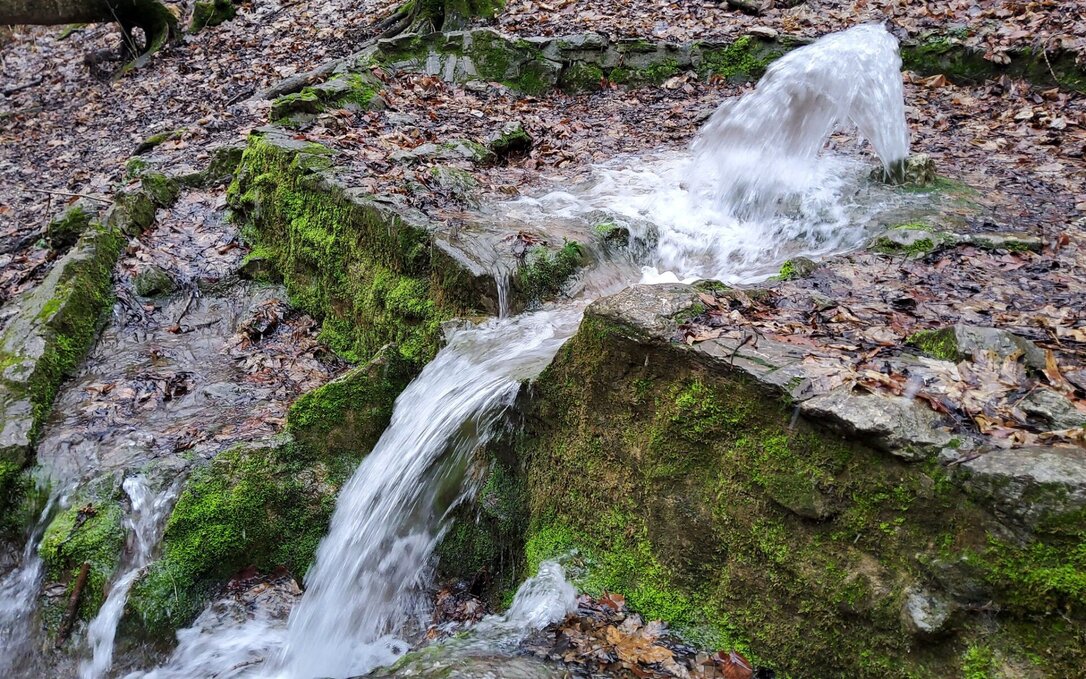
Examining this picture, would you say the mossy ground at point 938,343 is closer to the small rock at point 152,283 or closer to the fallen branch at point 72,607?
the fallen branch at point 72,607

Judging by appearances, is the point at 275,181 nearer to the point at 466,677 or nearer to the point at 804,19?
the point at 466,677

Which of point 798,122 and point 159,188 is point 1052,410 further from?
point 159,188

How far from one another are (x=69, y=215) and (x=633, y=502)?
7.02 meters

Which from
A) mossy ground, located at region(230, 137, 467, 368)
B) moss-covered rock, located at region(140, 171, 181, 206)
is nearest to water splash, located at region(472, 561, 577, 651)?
mossy ground, located at region(230, 137, 467, 368)

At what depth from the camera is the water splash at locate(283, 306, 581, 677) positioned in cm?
385

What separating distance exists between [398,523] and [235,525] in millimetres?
1091

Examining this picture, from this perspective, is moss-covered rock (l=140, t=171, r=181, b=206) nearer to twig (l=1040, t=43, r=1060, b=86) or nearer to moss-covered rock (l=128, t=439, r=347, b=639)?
moss-covered rock (l=128, t=439, r=347, b=639)

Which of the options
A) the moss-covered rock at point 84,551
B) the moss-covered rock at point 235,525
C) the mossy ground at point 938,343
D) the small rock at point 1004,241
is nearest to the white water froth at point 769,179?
the small rock at point 1004,241

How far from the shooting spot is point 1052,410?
103 inches

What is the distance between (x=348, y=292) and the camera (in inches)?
222

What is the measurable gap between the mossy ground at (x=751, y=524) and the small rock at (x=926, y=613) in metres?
0.04

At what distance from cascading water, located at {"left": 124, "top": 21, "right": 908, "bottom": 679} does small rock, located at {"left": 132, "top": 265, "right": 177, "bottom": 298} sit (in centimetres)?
322

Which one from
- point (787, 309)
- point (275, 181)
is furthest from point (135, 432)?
point (787, 309)

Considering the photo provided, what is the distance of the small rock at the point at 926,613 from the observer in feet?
7.99
